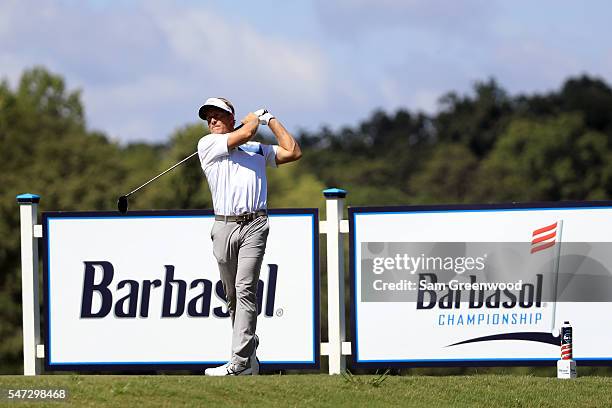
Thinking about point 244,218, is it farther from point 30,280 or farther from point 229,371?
point 30,280

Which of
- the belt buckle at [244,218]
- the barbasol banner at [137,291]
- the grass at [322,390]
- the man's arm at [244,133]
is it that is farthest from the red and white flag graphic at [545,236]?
the man's arm at [244,133]

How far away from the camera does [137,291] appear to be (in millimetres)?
13672

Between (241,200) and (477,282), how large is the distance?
2988mm

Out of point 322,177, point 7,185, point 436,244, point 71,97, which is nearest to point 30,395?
point 436,244

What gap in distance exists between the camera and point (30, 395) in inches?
403

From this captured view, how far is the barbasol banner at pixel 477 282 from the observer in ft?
43.5

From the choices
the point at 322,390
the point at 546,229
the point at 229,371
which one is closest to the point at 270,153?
the point at 229,371

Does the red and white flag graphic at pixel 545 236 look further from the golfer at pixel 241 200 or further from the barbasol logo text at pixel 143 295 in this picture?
the barbasol logo text at pixel 143 295

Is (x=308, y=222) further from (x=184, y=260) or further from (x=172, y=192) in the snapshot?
(x=172, y=192)

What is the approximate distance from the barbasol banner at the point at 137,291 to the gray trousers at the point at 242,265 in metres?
1.67

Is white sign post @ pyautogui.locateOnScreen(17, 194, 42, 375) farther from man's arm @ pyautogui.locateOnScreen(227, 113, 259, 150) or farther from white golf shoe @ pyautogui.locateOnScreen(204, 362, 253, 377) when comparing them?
man's arm @ pyautogui.locateOnScreen(227, 113, 259, 150)

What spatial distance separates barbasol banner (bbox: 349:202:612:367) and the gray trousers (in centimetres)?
185

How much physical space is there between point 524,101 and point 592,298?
121m

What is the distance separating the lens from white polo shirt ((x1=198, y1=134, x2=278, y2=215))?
11695 mm
